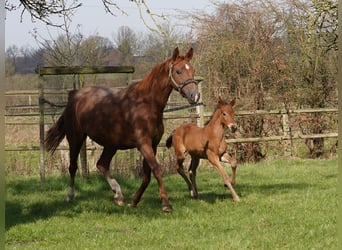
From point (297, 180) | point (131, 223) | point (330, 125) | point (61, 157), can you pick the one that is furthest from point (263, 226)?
point (330, 125)

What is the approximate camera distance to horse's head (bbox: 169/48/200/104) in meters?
7.41

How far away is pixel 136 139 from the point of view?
309 inches

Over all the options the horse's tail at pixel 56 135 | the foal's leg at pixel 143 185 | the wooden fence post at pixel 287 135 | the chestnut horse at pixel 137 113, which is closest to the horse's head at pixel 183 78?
the chestnut horse at pixel 137 113

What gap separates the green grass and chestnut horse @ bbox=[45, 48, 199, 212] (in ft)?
1.91

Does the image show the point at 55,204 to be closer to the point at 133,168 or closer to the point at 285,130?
the point at 133,168

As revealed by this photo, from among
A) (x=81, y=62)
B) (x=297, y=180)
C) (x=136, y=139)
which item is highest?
(x=81, y=62)

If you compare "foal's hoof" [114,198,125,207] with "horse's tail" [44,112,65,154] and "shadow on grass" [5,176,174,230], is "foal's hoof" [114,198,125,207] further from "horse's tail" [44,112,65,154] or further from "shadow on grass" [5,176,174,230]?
"horse's tail" [44,112,65,154]

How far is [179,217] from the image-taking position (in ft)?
23.2

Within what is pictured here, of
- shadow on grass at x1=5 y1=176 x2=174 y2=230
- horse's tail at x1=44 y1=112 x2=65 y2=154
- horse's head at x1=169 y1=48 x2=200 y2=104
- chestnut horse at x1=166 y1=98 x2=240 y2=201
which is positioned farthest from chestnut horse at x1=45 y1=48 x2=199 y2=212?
chestnut horse at x1=166 y1=98 x2=240 y2=201

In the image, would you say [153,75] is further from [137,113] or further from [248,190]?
[248,190]

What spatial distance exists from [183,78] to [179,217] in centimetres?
189

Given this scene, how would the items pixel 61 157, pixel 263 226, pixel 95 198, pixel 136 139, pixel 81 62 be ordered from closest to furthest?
pixel 263 226 → pixel 136 139 → pixel 95 198 → pixel 61 157 → pixel 81 62

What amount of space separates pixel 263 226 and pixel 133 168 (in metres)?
5.21

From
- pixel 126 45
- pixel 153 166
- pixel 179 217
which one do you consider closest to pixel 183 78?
pixel 153 166
